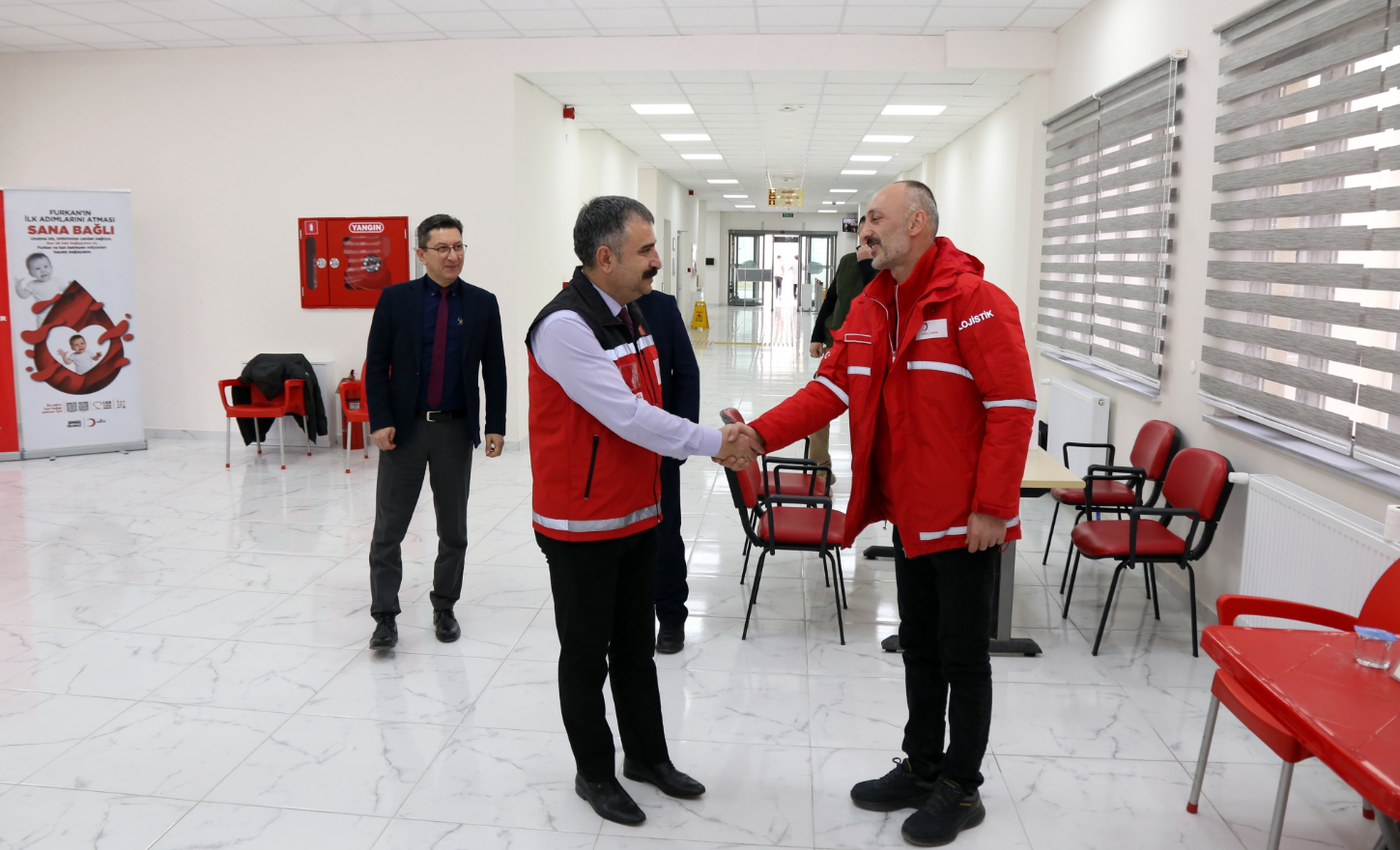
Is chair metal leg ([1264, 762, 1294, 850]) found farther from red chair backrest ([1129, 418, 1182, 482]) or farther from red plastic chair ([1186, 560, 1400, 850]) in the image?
red chair backrest ([1129, 418, 1182, 482])

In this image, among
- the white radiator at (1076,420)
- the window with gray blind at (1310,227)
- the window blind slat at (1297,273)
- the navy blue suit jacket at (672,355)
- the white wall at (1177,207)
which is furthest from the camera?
the white radiator at (1076,420)

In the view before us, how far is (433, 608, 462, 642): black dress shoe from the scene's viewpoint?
154 inches

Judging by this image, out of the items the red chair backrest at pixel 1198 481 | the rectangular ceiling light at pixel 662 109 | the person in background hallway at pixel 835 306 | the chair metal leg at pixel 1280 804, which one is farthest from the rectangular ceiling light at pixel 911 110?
the chair metal leg at pixel 1280 804

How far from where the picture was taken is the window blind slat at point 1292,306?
327 centimetres

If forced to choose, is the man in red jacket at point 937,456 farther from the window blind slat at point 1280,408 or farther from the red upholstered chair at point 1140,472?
the red upholstered chair at point 1140,472

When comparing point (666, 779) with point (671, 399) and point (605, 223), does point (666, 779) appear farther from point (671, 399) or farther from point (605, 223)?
point (605, 223)

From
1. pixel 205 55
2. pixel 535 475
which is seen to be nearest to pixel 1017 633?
pixel 535 475

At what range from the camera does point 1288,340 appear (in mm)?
3627

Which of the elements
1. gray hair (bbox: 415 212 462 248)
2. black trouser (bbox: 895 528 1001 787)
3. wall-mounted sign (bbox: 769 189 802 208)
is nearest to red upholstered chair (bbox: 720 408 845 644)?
black trouser (bbox: 895 528 1001 787)

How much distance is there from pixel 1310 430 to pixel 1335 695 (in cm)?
191

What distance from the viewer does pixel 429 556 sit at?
5.03m

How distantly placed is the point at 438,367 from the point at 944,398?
2.15 metres

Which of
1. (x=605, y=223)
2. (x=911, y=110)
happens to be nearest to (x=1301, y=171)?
(x=605, y=223)

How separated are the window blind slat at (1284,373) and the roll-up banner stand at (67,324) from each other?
7800mm
